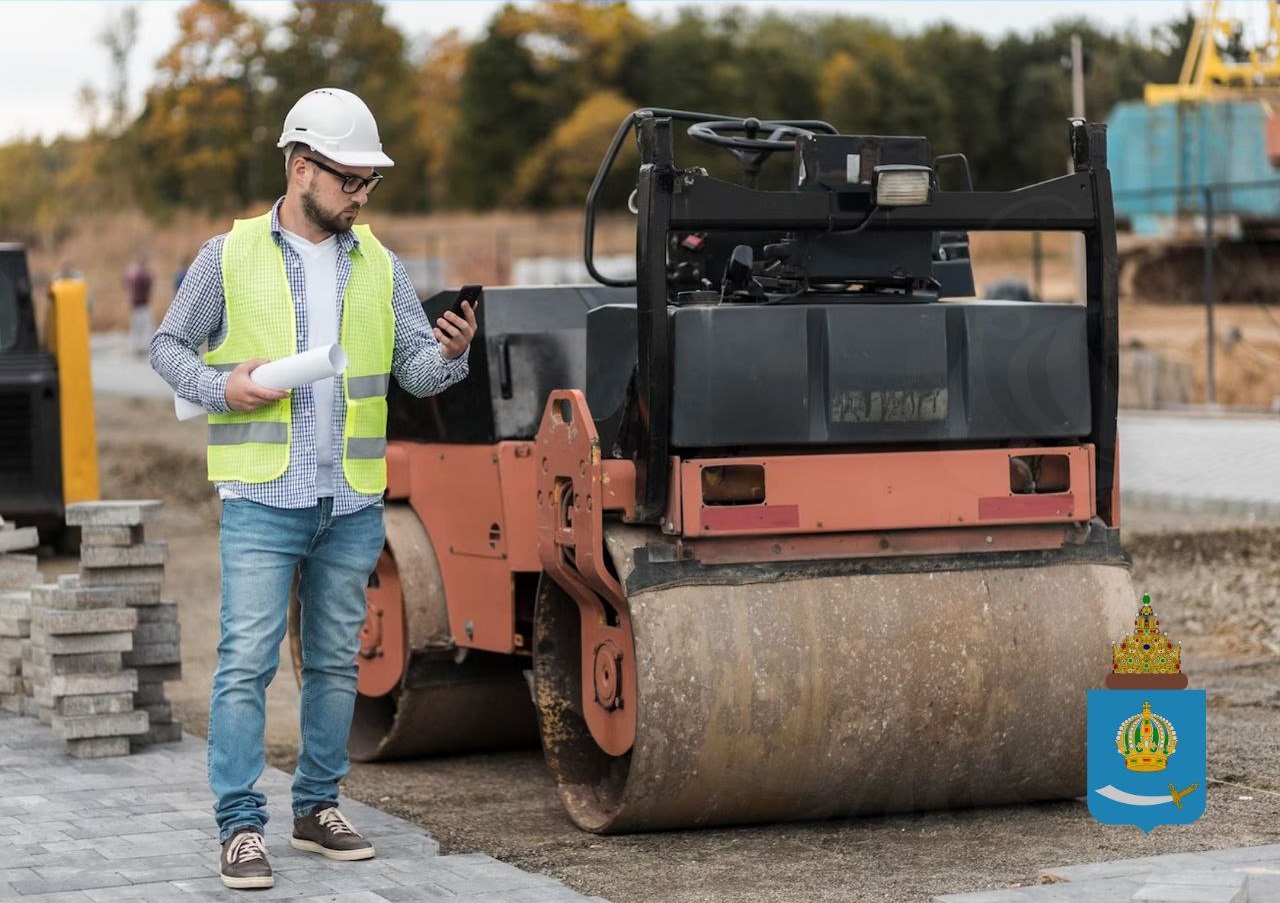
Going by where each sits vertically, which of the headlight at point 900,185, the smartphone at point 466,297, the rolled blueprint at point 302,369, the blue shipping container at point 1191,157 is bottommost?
the rolled blueprint at point 302,369

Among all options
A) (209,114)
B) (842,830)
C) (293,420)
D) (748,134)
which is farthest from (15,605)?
(209,114)

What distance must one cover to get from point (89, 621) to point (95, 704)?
287mm

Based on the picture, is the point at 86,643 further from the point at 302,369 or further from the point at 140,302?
the point at 140,302

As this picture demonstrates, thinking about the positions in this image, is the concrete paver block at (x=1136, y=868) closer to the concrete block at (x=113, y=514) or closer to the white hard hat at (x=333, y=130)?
the white hard hat at (x=333, y=130)

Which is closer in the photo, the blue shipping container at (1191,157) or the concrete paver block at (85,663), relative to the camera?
the concrete paver block at (85,663)

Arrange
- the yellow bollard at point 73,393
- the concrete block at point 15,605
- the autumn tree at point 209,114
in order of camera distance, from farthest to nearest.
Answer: the autumn tree at point 209,114, the yellow bollard at point 73,393, the concrete block at point 15,605

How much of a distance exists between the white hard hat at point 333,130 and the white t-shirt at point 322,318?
260 millimetres

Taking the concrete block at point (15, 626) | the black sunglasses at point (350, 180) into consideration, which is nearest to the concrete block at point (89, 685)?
the concrete block at point (15, 626)

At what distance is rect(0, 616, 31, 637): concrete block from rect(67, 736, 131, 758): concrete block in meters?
0.73

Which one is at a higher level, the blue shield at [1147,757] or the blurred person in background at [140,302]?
the blurred person in background at [140,302]

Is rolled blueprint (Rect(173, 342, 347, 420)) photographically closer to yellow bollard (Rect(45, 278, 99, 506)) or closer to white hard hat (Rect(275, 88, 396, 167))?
white hard hat (Rect(275, 88, 396, 167))

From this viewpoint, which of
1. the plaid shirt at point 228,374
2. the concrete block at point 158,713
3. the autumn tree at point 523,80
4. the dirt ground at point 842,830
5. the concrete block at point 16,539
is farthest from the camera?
the autumn tree at point 523,80

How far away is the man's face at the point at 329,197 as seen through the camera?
5488mm

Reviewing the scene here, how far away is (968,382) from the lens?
6035 mm
